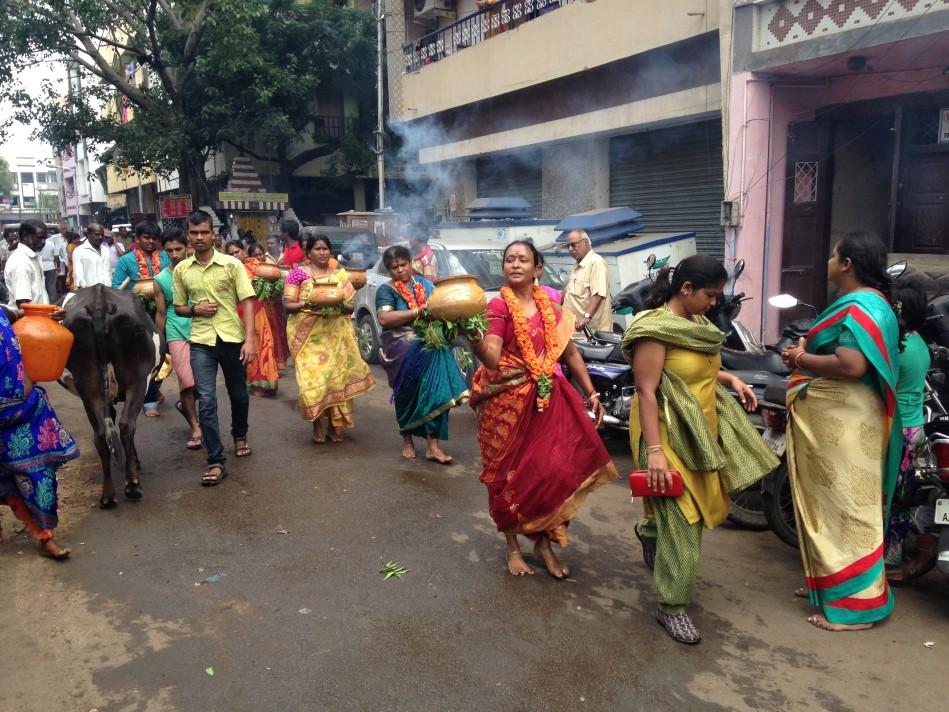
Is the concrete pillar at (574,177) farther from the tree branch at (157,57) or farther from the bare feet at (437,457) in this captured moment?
the tree branch at (157,57)

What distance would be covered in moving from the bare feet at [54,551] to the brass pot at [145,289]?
6.58ft

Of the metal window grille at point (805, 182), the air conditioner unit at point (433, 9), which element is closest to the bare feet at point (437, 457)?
the metal window grille at point (805, 182)

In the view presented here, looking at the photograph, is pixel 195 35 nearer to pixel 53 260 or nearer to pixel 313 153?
pixel 313 153

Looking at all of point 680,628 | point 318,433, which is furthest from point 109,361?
point 680,628

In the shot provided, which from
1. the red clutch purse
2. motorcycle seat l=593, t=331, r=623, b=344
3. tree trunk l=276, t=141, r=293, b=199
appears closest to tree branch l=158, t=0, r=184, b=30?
tree trunk l=276, t=141, r=293, b=199

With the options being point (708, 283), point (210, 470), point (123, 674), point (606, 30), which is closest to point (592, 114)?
point (606, 30)

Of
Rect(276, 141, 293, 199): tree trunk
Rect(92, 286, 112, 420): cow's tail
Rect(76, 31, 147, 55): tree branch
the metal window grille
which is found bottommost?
Rect(92, 286, 112, 420): cow's tail

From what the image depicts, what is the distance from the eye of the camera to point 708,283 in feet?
11.0

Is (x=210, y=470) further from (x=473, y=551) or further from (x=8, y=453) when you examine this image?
(x=473, y=551)

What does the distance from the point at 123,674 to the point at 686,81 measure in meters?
10.7

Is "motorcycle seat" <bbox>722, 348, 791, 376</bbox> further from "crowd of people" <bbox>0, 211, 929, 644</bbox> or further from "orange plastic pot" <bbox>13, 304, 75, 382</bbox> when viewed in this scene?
"orange plastic pot" <bbox>13, 304, 75, 382</bbox>

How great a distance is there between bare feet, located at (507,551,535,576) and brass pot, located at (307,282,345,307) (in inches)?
122

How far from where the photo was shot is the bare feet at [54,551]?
4.32m

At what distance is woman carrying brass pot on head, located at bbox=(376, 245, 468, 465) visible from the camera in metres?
5.94
